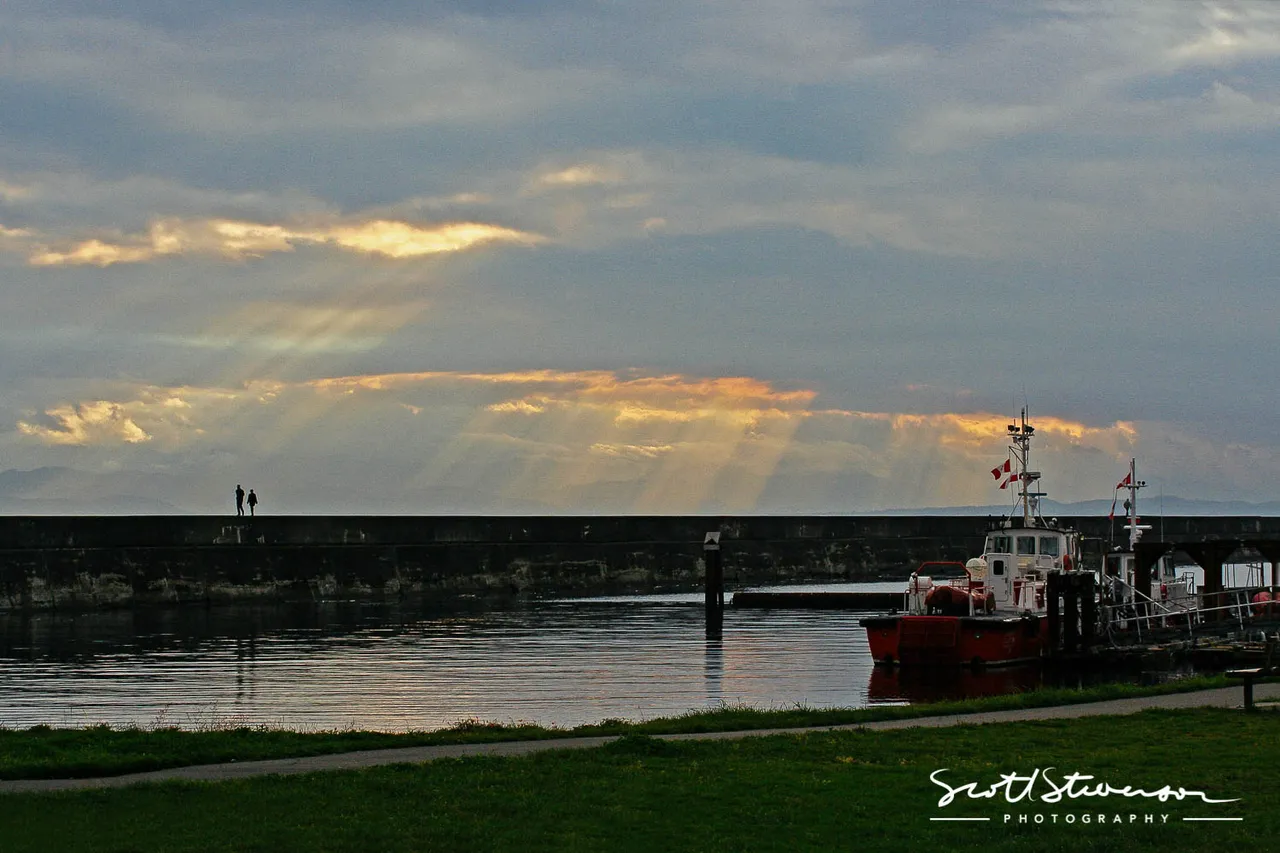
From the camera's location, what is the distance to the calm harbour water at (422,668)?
1190 inches

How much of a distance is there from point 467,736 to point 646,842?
302 inches

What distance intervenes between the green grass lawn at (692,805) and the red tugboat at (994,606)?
819 inches

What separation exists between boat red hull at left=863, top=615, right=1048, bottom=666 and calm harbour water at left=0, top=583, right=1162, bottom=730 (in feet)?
2.26

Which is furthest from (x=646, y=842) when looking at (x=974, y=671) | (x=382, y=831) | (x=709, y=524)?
(x=709, y=524)

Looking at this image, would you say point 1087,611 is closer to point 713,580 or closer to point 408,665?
point 408,665

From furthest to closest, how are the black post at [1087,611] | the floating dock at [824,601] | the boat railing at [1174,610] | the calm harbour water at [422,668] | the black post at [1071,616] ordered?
the floating dock at [824,601]
the boat railing at [1174,610]
the black post at [1087,611]
the black post at [1071,616]
the calm harbour water at [422,668]

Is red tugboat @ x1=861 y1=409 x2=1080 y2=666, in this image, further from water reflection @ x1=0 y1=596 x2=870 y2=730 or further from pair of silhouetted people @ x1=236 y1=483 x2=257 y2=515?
pair of silhouetted people @ x1=236 y1=483 x2=257 y2=515

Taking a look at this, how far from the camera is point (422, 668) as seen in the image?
39250 mm

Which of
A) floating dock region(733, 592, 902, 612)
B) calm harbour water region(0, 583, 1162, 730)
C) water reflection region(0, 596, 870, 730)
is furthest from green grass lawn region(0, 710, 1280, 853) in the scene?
floating dock region(733, 592, 902, 612)

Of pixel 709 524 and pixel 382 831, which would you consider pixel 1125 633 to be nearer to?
pixel 382 831

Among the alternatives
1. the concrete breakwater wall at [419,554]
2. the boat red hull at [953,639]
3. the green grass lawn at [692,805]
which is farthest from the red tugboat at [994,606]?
the concrete breakwater wall at [419,554]

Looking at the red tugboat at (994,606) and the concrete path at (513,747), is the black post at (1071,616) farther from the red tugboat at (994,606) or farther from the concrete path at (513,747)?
the concrete path at (513,747)

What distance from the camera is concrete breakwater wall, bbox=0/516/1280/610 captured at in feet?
195

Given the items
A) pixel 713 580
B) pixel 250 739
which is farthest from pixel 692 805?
pixel 713 580
